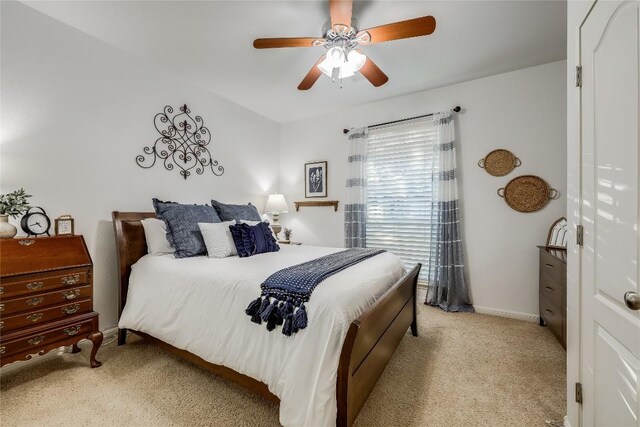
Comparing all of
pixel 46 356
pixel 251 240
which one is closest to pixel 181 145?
pixel 251 240

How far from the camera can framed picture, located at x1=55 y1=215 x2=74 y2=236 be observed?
2.12 metres

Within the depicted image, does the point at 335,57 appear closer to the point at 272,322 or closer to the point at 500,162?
the point at 272,322

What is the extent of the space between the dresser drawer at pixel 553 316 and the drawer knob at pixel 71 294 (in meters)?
3.67

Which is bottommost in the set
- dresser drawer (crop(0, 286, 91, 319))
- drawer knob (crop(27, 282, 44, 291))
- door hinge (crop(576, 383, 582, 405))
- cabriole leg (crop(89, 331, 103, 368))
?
cabriole leg (crop(89, 331, 103, 368))

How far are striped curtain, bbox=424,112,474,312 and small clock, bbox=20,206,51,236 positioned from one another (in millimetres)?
3766

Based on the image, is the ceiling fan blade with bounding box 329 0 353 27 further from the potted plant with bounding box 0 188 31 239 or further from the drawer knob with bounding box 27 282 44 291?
the drawer knob with bounding box 27 282 44 291

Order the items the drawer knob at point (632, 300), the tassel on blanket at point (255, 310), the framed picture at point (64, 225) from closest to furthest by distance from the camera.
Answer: the drawer knob at point (632, 300) < the tassel on blanket at point (255, 310) < the framed picture at point (64, 225)

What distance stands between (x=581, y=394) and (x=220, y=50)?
3526 mm

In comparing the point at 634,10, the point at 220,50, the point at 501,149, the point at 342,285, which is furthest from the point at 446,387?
the point at 220,50

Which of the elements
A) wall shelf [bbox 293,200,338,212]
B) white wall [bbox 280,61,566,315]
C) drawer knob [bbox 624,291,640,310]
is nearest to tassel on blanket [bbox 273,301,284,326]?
drawer knob [bbox 624,291,640,310]

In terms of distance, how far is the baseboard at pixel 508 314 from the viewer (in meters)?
2.94

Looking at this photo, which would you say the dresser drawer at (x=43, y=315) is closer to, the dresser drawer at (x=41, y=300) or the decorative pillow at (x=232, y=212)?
the dresser drawer at (x=41, y=300)

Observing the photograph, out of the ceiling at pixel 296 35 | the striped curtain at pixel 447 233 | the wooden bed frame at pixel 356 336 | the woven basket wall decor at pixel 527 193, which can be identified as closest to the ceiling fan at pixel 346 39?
the ceiling at pixel 296 35

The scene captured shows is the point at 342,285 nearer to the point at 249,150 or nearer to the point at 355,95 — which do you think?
the point at 355,95
